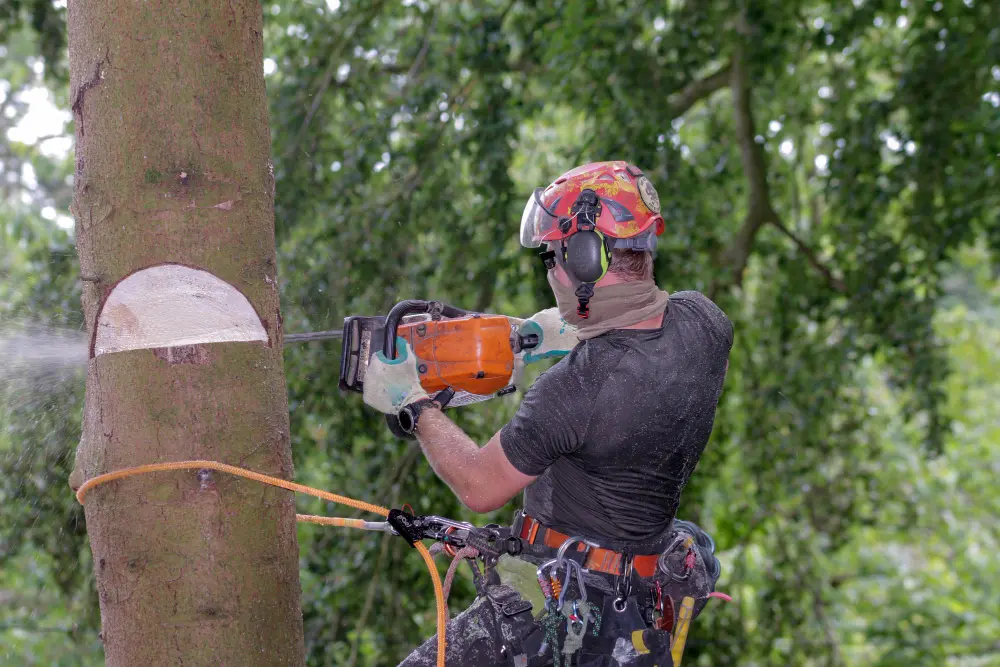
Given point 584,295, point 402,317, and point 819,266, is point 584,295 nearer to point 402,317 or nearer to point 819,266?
point 402,317

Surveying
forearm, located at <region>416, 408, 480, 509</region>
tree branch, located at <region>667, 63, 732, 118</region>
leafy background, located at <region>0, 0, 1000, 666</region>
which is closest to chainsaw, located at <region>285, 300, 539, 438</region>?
forearm, located at <region>416, 408, 480, 509</region>

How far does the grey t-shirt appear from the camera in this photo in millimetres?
1912

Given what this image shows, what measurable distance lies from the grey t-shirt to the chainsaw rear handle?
361 mm

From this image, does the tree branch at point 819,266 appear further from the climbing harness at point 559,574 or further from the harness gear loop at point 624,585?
the harness gear loop at point 624,585

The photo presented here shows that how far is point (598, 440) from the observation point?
6.35 feet

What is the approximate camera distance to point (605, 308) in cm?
204

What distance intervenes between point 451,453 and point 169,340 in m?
0.75

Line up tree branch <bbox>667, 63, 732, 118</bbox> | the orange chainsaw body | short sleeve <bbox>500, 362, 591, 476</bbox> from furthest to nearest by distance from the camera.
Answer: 1. tree branch <bbox>667, 63, 732, 118</bbox>
2. the orange chainsaw body
3. short sleeve <bbox>500, 362, 591, 476</bbox>

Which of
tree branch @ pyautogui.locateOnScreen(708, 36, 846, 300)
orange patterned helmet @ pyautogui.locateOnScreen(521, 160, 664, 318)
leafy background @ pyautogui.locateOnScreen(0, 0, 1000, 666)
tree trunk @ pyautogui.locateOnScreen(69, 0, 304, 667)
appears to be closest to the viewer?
tree trunk @ pyautogui.locateOnScreen(69, 0, 304, 667)

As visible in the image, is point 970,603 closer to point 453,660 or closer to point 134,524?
point 453,660

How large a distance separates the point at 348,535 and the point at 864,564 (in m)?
5.20

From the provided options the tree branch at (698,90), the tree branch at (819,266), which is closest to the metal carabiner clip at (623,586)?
the tree branch at (819,266)

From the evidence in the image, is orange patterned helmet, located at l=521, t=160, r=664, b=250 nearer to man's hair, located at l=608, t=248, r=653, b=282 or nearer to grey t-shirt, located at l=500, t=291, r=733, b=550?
man's hair, located at l=608, t=248, r=653, b=282

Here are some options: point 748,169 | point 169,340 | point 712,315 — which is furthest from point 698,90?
point 169,340
